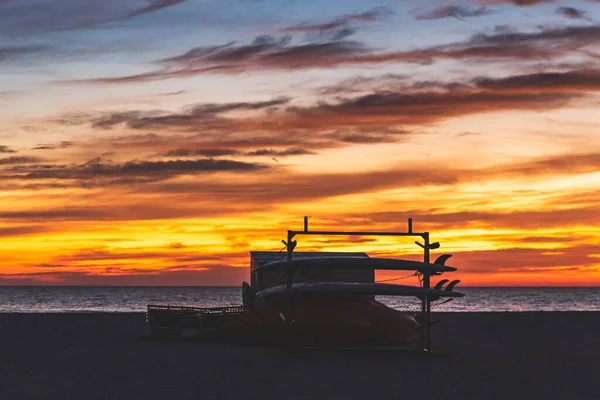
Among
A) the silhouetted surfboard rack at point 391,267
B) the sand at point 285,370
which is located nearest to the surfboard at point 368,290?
the silhouetted surfboard rack at point 391,267

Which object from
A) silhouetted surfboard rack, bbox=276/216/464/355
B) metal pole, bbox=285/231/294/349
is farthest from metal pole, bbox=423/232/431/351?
metal pole, bbox=285/231/294/349

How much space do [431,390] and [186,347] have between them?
12871mm

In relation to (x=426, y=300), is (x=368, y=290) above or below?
above

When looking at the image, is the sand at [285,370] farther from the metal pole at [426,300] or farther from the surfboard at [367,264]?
the surfboard at [367,264]

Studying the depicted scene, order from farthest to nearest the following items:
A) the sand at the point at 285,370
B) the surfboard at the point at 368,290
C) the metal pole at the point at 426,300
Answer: the metal pole at the point at 426,300 → the surfboard at the point at 368,290 → the sand at the point at 285,370

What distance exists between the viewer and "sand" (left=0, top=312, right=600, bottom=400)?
A: 17.0m

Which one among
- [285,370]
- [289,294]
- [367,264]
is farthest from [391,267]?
[285,370]

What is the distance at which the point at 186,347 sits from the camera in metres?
28.5

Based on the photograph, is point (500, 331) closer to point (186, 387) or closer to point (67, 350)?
point (67, 350)

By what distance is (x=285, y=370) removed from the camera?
69.2 ft

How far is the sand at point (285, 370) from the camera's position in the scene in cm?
1700

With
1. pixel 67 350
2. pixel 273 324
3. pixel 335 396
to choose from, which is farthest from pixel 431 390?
pixel 67 350

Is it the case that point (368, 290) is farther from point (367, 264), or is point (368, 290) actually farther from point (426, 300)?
point (426, 300)

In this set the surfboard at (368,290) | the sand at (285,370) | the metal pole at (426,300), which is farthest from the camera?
the metal pole at (426,300)
